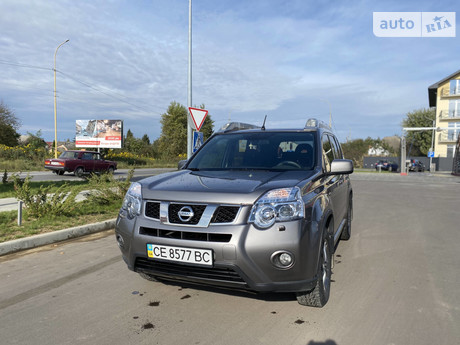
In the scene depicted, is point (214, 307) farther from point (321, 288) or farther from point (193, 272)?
point (321, 288)

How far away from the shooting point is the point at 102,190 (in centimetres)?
802

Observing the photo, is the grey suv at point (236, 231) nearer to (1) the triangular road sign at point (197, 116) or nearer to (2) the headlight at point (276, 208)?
(2) the headlight at point (276, 208)

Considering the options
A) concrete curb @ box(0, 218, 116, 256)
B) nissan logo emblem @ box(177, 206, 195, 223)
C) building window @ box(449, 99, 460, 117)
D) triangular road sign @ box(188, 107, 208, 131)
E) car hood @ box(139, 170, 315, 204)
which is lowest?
concrete curb @ box(0, 218, 116, 256)

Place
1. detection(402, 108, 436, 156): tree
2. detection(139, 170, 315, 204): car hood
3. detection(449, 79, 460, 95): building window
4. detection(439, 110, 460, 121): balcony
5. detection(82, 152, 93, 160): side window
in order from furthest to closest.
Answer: detection(402, 108, 436, 156): tree → detection(439, 110, 460, 121): balcony → detection(449, 79, 460, 95): building window → detection(82, 152, 93, 160): side window → detection(139, 170, 315, 204): car hood

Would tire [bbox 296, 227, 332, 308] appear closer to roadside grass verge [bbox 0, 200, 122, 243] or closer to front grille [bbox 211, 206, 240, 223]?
front grille [bbox 211, 206, 240, 223]

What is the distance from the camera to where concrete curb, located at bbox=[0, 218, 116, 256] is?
4.80 metres

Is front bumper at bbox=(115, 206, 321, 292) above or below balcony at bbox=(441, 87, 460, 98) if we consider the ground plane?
below

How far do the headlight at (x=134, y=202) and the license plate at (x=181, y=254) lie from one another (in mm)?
363

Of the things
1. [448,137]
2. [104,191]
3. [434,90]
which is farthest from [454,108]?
[104,191]

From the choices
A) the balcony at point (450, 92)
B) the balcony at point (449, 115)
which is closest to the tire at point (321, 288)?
the balcony at point (449, 115)

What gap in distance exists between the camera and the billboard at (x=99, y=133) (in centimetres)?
3631

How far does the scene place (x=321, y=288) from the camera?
9.71 ft

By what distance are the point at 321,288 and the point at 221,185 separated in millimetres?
1231

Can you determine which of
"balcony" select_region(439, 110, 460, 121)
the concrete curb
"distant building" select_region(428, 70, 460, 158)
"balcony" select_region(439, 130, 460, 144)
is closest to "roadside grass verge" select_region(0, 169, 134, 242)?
the concrete curb
